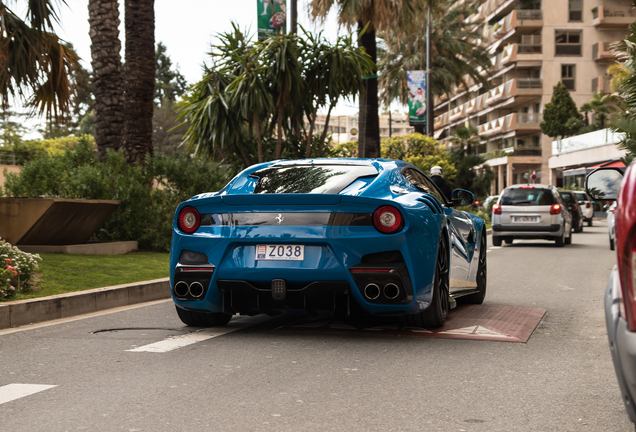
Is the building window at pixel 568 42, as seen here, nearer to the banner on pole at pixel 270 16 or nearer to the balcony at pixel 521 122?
the balcony at pixel 521 122

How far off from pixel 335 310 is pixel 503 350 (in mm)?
1255

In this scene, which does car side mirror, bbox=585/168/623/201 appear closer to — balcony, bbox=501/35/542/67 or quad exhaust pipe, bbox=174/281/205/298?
quad exhaust pipe, bbox=174/281/205/298

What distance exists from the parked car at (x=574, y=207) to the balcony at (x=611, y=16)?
132ft

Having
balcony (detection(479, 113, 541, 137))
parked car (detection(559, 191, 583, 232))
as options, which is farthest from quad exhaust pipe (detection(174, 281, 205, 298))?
balcony (detection(479, 113, 541, 137))

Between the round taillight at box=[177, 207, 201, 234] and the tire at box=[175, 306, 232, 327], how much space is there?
79 cm

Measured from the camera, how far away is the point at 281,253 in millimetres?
5906

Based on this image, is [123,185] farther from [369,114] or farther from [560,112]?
[560,112]

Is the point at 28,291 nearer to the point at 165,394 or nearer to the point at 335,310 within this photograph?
the point at 335,310

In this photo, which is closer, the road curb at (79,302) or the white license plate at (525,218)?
the road curb at (79,302)

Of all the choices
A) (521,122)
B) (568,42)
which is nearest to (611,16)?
(568,42)

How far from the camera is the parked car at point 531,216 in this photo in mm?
20250

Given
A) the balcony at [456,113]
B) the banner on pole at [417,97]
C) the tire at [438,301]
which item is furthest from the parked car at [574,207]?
the balcony at [456,113]

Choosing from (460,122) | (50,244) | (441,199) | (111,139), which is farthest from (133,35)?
(460,122)

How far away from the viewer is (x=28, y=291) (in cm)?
804
